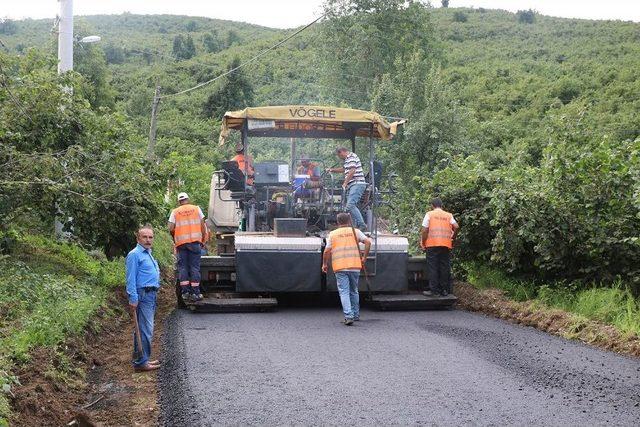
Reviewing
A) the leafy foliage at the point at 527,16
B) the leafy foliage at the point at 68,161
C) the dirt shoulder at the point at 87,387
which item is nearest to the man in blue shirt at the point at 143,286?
the dirt shoulder at the point at 87,387

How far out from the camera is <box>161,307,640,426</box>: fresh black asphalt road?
585cm

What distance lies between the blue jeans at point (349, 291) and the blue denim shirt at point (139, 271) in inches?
114

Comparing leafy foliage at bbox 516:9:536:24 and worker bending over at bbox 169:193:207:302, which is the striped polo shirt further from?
leafy foliage at bbox 516:9:536:24

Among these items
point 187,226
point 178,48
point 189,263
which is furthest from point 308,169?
point 178,48

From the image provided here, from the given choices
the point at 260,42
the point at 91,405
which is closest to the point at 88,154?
the point at 91,405

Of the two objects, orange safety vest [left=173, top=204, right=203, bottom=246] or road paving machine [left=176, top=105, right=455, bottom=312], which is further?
road paving machine [left=176, top=105, right=455, bottom=312]

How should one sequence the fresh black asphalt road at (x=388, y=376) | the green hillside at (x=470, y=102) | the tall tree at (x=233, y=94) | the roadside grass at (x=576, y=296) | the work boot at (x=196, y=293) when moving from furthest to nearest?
1. the tall tree at (x=233, y=94)
2. the work boot at (x=196, y=293)
3. the green hillside at (x=470, y=102)
4. the roadside grass at (x=576, y=296)
5. the fresh black asphalt road at (x=388, y=376)

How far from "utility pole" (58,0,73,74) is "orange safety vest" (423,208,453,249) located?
260 inches

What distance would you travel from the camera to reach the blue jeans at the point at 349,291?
10.1 m

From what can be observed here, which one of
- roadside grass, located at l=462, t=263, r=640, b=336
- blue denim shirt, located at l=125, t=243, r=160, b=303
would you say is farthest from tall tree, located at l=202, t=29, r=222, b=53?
blue denim shirt, located at l=125, t=243, r=160, b=303

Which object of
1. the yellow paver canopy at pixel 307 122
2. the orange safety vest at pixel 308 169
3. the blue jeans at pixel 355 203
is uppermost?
the yellow paver canopy at pixel 307 122

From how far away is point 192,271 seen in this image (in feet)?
35.7

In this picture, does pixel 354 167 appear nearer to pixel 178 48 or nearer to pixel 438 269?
pixel 438 269

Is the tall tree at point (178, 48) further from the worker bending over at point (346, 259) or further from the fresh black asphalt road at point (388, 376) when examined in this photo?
the fresh black asphalt road at point (388, 376)
